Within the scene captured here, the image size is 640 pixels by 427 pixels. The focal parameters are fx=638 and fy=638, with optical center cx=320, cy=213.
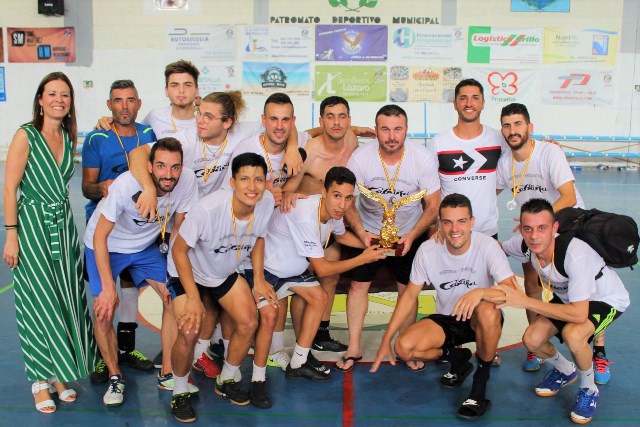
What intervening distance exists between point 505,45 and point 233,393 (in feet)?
51.2

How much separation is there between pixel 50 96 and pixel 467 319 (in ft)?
10.1

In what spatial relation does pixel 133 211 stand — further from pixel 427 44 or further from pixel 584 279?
pixel 427 44

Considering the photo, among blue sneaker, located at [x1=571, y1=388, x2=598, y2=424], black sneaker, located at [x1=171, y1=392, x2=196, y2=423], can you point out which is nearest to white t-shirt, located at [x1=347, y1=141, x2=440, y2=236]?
blue sneaker, located at [x1=571, y1=388, x2=598, y2=424]

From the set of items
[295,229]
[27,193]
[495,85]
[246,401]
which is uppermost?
[495,85]

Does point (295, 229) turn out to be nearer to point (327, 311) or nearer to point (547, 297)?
point (327, 311)

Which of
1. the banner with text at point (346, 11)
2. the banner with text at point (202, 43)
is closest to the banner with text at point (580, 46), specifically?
the banner with text at point (346, 11)

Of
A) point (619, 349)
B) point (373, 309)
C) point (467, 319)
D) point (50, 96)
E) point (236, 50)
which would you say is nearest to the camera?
point (50, 96)

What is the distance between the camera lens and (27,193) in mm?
4016

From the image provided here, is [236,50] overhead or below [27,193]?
overhead

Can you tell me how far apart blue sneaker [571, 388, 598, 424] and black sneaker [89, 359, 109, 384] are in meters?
3.09

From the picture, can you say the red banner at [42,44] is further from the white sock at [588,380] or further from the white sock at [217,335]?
the white sock at [588,380]

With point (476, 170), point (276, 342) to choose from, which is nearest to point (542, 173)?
point (476, 170)

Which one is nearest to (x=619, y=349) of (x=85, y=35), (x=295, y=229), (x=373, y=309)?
(x=373, y=309)

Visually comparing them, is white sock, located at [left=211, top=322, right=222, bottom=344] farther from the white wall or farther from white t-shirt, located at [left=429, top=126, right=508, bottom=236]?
the white wall
